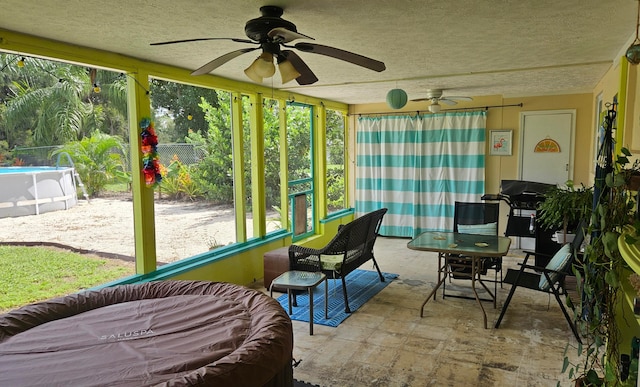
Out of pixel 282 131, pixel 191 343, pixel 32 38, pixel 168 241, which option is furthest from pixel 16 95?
pixel 282 131

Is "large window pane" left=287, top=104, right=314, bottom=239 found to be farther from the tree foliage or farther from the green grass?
the green grass

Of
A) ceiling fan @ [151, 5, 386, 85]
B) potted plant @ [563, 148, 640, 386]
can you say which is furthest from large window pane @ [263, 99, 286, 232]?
potted plant @ [563, 148, 640, 386]

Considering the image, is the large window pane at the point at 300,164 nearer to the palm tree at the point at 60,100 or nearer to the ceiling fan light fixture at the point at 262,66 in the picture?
the palm tree at the point at 60,100

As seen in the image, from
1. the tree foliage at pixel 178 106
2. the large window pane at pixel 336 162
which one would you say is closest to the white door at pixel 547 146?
the large window pane at pixel 336 162

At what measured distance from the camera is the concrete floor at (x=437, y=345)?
2.87 m

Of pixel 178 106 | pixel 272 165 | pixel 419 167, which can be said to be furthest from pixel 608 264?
pixel 419 167

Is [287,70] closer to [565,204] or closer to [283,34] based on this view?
[283,34]

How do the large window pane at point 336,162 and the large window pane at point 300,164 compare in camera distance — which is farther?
the large window pane at point 336,162

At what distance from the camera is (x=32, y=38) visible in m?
2.86

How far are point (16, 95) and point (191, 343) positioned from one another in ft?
7.49

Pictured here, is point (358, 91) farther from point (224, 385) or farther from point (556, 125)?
point (224, 385)

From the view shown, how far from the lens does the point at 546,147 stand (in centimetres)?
621

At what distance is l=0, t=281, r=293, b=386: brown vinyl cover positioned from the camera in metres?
1.67

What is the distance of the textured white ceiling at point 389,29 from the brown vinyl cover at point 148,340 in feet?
5.19
